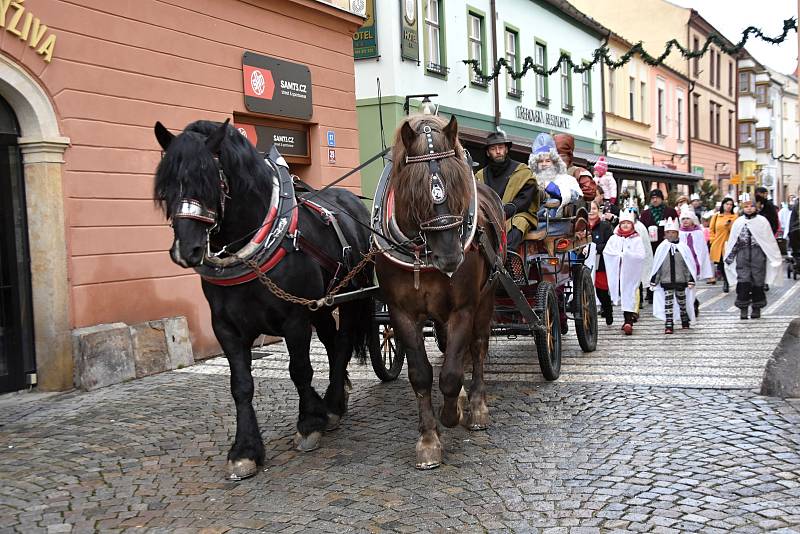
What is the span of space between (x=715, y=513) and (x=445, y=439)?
1899 millimetres

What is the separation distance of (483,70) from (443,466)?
1567 cm

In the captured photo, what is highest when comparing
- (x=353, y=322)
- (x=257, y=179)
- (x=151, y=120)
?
(x=151, y=120)

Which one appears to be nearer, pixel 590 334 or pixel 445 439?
pixel 445 439

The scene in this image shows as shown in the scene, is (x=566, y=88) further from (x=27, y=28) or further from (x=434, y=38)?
(x=27, y=28)

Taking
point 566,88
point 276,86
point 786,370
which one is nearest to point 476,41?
point 566,88

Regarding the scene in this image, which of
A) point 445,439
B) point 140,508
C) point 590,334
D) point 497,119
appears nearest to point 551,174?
point 590,334

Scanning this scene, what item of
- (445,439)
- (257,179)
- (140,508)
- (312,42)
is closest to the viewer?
(140,508)

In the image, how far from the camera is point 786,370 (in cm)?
585

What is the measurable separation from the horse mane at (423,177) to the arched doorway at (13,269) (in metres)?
4.21

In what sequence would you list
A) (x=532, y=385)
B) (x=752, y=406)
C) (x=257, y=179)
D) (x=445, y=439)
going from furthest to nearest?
(x=532, y=385)
(x=752, y=406)
(x=445, y=439)
(x=257, y=179)

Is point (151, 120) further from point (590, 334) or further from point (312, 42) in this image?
point (590, 334)

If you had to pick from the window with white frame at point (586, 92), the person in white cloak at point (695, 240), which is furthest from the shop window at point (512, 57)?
the person in white cloak at point (695, 240)

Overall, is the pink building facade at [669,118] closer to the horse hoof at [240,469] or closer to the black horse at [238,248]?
the black horse at [238,248]

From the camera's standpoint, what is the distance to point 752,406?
18.6 ft
